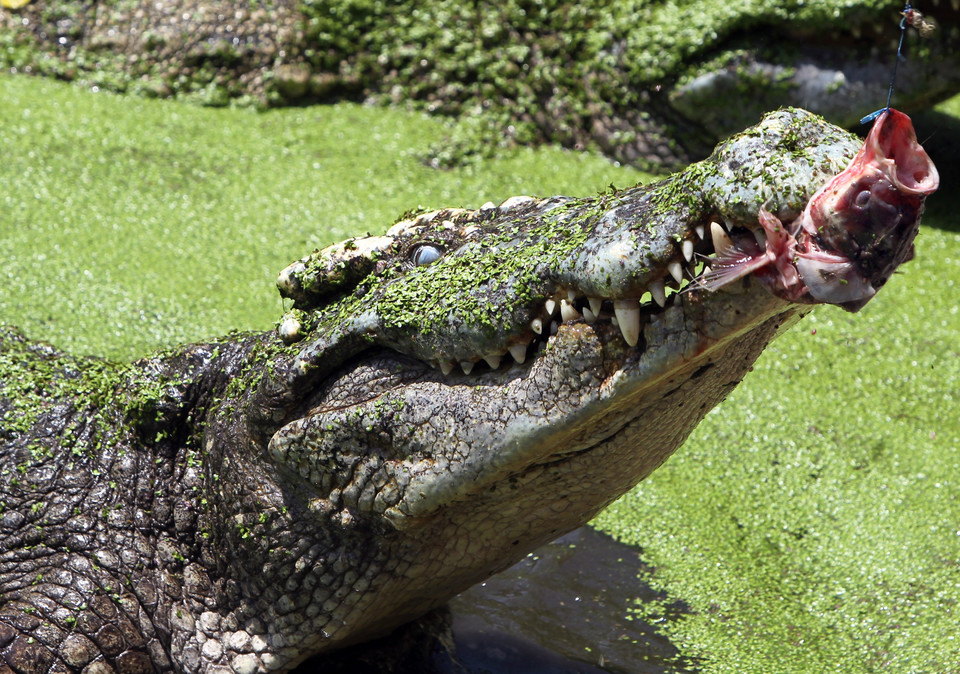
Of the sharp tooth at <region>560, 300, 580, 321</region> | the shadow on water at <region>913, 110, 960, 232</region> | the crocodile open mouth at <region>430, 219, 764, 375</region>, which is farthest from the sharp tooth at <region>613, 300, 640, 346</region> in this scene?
the shadow on water at <region>913, 110, 960, 232</region>

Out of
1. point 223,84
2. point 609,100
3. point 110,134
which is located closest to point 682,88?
point 609,100

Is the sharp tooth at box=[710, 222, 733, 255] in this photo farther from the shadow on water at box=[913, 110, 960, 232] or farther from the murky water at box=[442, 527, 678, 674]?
the shadow on water at box=[913, 110, 960, 232]

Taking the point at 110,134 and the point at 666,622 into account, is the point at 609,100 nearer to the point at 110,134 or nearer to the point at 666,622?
the point at 110,134

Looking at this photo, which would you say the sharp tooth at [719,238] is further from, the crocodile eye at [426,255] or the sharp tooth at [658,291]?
the crocodile eye at [426,255]

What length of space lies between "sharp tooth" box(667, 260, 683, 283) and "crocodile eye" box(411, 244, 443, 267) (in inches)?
29.3

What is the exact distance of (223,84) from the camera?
5676mm

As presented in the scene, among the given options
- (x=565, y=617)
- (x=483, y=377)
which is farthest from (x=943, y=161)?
(x=483, y=377)

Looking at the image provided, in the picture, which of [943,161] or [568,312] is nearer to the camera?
[568,312]

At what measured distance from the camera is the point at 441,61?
224 inches

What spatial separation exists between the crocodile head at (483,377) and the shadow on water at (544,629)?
0.52 feet

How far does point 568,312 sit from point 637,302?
16cm

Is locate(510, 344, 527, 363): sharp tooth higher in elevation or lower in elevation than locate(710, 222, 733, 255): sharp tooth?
lower

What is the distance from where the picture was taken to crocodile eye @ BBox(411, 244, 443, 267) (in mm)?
2391

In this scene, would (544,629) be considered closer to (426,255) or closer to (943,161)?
(426,255)
